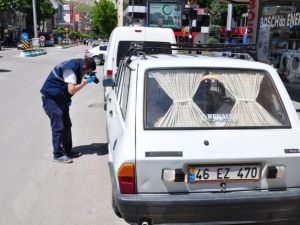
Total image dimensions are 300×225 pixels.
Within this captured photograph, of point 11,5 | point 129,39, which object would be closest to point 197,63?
point 129,39

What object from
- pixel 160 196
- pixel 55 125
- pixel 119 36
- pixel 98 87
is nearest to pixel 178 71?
pixel 160 196

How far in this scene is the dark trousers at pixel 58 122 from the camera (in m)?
5.91

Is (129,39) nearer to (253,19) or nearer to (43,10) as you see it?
(253,19)

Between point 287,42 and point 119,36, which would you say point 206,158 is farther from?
point 287,42

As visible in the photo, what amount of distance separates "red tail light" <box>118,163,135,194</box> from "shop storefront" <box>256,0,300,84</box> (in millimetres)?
12679

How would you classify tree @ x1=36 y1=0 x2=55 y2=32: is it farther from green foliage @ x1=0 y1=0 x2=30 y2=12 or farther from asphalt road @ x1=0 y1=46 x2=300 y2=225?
asphalt road @ x1=0 y1=46 x2=300 y2=225

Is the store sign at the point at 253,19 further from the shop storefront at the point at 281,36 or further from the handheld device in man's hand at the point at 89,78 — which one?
the handheld device in man's hand at the point at 89,78

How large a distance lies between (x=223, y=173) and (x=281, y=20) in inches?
573

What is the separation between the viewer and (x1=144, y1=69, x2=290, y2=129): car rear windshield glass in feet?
11.8

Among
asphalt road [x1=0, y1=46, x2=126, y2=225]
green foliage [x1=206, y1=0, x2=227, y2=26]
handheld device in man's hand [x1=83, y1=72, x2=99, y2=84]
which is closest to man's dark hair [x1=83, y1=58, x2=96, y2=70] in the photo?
handheld device in man's hand [x1=83, y1=72, x2=99, y2=84]

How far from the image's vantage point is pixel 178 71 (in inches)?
148

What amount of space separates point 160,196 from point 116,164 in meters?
0.46

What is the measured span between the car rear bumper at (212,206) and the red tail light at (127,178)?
0.05 meters

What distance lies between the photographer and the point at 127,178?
3.34 metres
